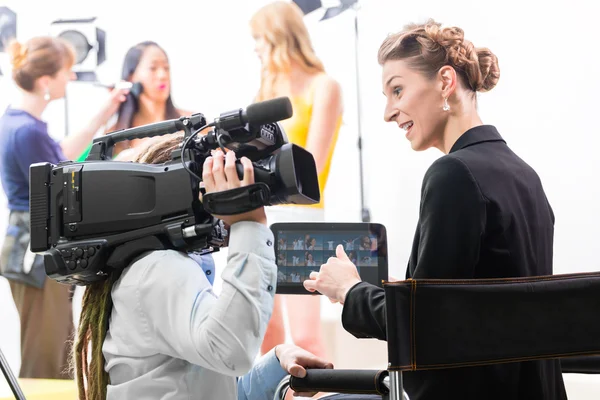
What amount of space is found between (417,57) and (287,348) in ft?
2.05

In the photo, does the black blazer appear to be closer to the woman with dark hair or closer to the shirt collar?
the shirt collar

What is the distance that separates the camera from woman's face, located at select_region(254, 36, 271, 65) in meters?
2.77

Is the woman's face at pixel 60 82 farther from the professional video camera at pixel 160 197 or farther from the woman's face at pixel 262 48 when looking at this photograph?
the professional video camera at pixel 160 197

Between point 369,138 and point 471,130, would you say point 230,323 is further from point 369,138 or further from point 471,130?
point 369,138

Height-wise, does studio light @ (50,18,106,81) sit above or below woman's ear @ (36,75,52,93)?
above

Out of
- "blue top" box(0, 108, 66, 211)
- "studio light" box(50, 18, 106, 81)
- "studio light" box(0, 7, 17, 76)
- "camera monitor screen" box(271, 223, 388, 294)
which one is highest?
"studio light" box(0, 7, 17, 76)

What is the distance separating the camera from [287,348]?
4.22 ft

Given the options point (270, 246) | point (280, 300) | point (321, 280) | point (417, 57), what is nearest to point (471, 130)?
point (417, 57)

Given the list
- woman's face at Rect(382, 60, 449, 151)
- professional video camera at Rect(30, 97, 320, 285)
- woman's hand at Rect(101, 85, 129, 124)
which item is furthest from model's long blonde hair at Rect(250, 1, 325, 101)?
professional video camera at Rect(30, 97, 320, 285)

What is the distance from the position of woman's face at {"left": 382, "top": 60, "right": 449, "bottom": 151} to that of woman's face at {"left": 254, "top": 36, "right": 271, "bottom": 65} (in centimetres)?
141

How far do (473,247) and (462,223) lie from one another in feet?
0.15

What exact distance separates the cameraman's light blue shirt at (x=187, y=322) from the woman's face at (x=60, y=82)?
2.30 metres

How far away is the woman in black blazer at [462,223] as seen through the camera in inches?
43.6

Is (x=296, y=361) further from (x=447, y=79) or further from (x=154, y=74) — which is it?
(x=154, y=74)
